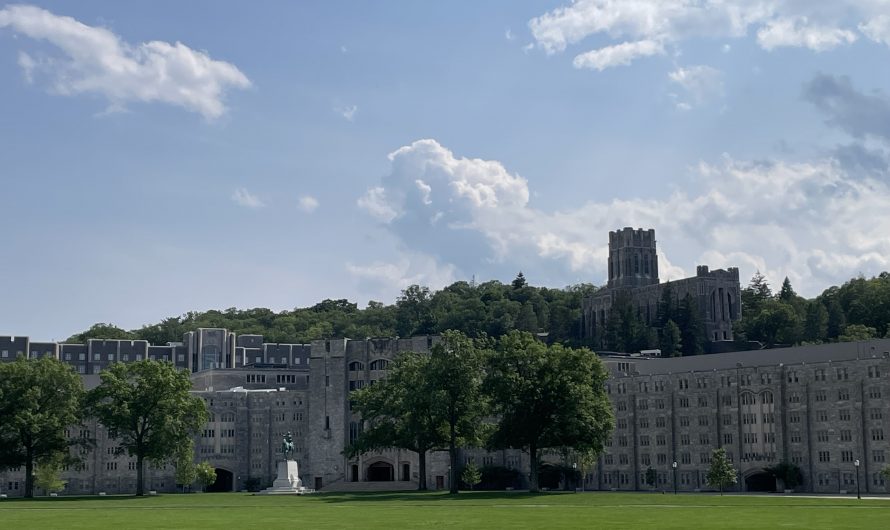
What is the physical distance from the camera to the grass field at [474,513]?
69875mm

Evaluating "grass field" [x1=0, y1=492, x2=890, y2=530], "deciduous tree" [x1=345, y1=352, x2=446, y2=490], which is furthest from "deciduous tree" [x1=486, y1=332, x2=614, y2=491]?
"grass field" [x1=0, y1=492, x2=890, y2=530]

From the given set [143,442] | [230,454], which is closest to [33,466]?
[143,442]

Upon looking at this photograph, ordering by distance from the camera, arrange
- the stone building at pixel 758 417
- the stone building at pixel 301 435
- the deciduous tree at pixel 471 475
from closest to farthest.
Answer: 1. the stone building at pixel 758 417
2. the deciduous tree at pixel 471 475
3. the stone building at pixel 301 435

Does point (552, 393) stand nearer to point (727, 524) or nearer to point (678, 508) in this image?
point (678, 508)

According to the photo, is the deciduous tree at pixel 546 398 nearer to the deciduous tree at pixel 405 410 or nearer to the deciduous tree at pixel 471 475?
the deciduous tree at pixel 405 410

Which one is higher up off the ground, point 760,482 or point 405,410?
point 405,410

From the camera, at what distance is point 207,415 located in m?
147

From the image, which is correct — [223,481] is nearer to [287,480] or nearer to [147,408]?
[287,480]

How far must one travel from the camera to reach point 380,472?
173750 millimetres

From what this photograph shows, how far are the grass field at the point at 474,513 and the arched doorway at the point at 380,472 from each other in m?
57.8

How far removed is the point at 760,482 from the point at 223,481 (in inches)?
2962

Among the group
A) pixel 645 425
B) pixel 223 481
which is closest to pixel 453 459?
pixel 645 425

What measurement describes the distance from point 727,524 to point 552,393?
5836 cm

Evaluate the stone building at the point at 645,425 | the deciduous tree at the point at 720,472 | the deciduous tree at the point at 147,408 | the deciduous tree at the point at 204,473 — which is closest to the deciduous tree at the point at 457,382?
the deciduous tree at the point at 720,472
